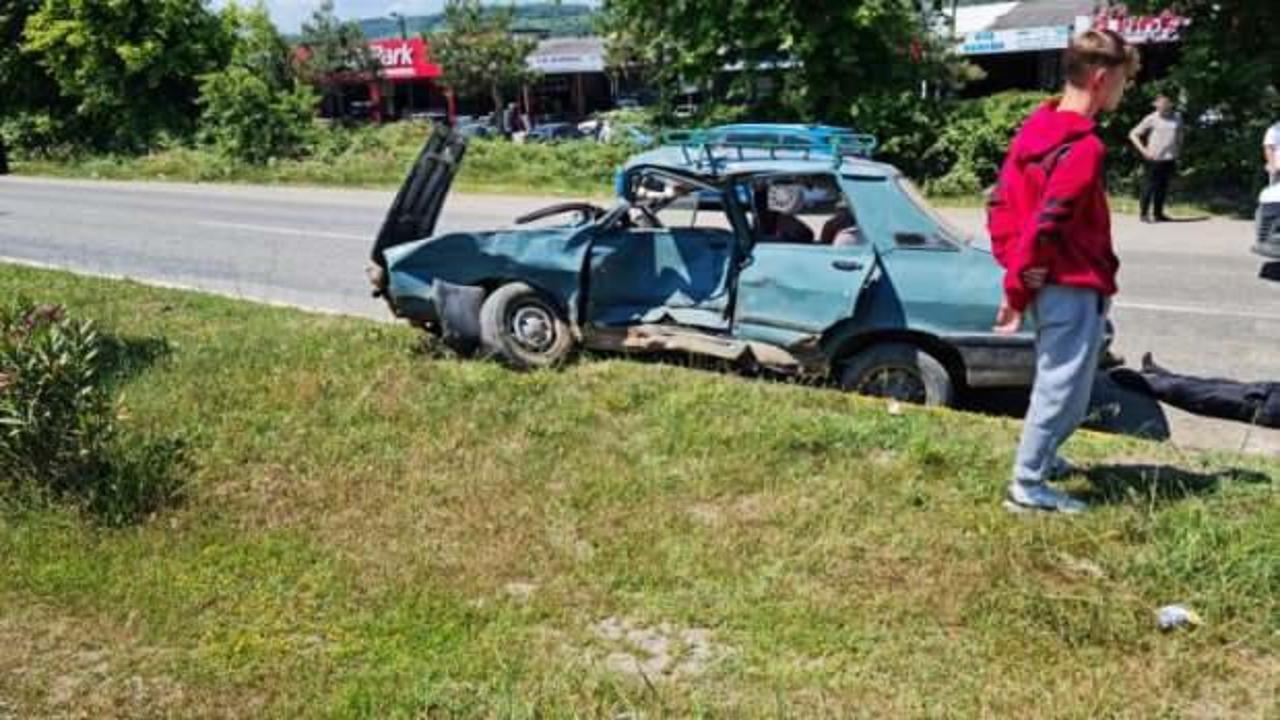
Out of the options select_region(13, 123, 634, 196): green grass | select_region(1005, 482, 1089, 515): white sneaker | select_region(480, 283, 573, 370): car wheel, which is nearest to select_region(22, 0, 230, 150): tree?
select_region(13, 123, 634, 196): green grass

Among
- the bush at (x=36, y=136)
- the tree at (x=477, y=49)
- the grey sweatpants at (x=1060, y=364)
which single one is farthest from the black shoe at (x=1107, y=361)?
the tree at (x=477, y=49)

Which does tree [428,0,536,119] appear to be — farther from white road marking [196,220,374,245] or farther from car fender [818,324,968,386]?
car fender [818,324,968,386]

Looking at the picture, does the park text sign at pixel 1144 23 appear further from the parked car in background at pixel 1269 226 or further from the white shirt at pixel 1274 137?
the parked car in background at pixel 1269 226

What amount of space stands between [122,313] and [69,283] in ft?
6.93

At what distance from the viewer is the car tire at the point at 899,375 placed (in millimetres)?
6227

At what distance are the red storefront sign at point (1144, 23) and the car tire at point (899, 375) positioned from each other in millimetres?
12623

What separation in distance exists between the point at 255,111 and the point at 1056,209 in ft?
95.6

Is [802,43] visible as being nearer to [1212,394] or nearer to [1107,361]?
[1212,394]

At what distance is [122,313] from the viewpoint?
9.41m

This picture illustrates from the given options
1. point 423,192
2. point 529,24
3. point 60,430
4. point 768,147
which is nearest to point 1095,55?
point 768,147

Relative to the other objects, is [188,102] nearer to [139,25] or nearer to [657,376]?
[139,25]

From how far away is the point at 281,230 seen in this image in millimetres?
16531

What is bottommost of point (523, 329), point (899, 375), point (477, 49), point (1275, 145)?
point (899, 375)

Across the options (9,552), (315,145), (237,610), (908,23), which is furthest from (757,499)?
(315,145)
